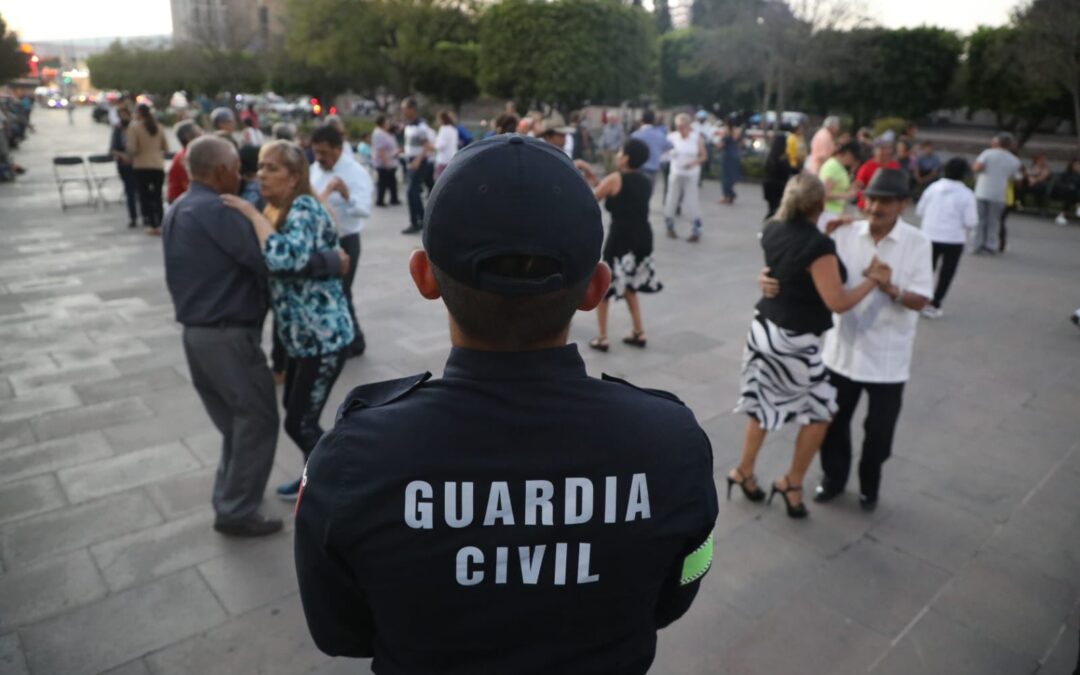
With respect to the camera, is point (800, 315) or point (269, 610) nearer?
point (269, 610)

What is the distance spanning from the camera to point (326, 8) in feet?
120

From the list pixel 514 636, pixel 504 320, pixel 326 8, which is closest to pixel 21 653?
pixel 514 636

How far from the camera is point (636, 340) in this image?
688cm

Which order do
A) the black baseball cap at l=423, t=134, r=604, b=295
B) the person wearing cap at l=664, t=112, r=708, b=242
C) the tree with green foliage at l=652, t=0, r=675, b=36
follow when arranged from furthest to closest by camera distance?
1. the tree with green foliage at l=652, t=0, r=675, b=36
2. the person wearing cap at l=664, t=112, r=708, b=242
3. the black baseball cap at l=423, t=134, r=604, b=295

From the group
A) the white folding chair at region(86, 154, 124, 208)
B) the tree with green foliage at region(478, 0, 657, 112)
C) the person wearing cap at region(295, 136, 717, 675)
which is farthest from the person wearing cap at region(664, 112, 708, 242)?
the tree with green foliage at region(478, 0, 657, 112)

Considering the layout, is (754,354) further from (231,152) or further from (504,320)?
(504,320)

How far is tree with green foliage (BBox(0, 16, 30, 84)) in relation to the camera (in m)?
30.2

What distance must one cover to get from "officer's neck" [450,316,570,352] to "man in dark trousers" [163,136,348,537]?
2394mm

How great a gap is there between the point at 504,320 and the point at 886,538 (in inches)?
137

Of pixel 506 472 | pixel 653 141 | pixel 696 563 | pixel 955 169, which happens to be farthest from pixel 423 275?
pixel 653 141

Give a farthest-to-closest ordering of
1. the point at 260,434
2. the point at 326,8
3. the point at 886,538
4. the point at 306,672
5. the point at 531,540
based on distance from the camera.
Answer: the point at 326,8 → the point at 886,538 → the point at 260,434 → the point at 306,672 → the point at 531,540

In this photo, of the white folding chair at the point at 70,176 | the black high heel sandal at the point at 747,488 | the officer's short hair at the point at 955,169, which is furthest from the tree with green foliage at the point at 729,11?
the black high heel sandal at the point at 747,488

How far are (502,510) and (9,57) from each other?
3897 centimetres

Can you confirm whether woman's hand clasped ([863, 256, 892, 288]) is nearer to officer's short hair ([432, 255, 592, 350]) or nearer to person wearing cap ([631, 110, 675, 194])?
officer's short hair ([432, 255, 592, 350])
